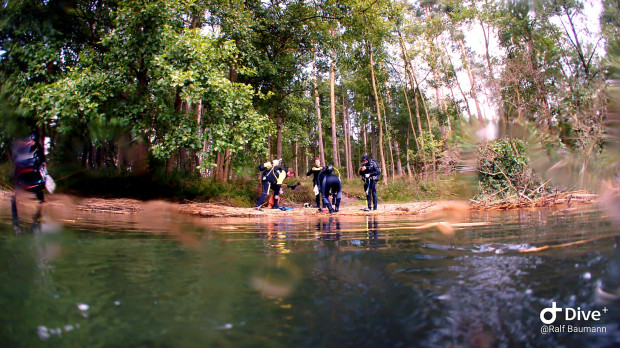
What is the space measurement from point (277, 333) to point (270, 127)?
10.4 metres

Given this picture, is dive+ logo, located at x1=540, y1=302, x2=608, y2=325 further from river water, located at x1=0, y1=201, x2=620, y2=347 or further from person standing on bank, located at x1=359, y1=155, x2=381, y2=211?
person standing on bank, located at x1=359, y1=155, x2=381, y2=211

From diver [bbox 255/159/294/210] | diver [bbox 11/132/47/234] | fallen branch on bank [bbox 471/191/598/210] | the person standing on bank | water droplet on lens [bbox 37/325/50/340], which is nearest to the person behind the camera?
water droplet on lens [bbox 37/325/50/340]

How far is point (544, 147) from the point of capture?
2.14m

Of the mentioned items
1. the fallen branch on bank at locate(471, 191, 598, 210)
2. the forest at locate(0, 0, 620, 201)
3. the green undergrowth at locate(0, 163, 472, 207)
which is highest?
the forest at locate(0, 0, 620, 201)

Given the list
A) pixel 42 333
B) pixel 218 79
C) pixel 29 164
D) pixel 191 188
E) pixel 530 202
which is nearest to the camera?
pixel 42 333

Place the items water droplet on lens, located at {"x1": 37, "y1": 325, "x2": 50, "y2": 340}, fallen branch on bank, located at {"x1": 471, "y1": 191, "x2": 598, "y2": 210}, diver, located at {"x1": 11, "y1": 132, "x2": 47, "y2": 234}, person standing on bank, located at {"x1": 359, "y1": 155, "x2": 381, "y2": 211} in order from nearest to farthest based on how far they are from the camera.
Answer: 1. water droplet on lens, located at {"x1": 37, "y1": 325, "x2": 50, "y2": 340}
2. diver, located at {"x1": 11, "y1": 132, "x2": 47, "y2": 234}
3. fallen branch on bank, located at {"x1": 471, "y1": 191, "x2": 598, "y2": 210}
4. person standing on bank, located at {"x1": 359, "y1": 155, "x2": 381, "y2": 211}

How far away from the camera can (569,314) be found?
1.10 meters

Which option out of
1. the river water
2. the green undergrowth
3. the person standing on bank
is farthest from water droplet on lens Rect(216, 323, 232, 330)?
the person standing on bank

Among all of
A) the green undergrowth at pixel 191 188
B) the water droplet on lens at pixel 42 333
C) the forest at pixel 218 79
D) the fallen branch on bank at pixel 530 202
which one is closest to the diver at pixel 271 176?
the forest at pixel 218 79

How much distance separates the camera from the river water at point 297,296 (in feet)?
3.25

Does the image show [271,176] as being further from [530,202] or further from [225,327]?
[225,327]

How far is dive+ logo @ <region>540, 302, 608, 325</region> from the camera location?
42.3 inches

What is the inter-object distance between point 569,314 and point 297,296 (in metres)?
0.89

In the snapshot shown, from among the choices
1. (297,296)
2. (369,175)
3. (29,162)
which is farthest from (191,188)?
(297,296)
